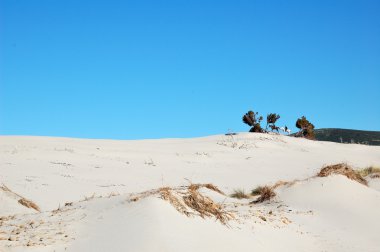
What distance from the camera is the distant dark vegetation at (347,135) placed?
153ft

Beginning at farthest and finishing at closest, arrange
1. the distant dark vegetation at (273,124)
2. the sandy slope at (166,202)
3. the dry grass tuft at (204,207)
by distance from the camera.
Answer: the distant dark vegetation at (273,124), the dry grass tuft at (204,207), the sandy slope at (166,202)

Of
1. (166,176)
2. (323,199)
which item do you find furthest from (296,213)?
(166,176)

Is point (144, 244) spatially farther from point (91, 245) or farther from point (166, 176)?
point (166, 176)

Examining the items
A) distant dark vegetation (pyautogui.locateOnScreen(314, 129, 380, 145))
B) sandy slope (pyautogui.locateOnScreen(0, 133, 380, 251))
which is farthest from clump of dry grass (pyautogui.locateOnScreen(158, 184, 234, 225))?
distant dark vegetation (pyautogui.locateOnScreen(314, 129, 380, 145))

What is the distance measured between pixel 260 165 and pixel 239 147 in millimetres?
2824

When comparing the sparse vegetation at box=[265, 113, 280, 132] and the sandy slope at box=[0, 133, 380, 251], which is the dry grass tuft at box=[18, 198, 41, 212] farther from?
the sparse vegetation at box=[265, 113, 280, 132]

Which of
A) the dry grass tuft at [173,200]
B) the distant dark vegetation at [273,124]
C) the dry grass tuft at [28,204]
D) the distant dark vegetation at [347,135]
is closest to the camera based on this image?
the dry grass tuft at [173,200]

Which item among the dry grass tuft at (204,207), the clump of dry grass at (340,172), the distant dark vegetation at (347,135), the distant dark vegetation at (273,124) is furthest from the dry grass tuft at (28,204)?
the distant dark vegetation at (347,135)

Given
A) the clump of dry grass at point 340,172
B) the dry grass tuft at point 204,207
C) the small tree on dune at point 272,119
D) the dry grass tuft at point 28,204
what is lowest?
the dry grass tuft at point 204,207

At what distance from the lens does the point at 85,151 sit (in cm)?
1656

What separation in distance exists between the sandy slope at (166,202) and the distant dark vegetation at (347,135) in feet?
88.0

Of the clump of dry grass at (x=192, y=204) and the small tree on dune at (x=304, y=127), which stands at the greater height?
the small tree on dune at (x=304, y=127)

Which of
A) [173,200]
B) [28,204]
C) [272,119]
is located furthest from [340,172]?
[272,119]

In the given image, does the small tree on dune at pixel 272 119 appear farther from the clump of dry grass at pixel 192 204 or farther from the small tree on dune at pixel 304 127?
the clump of dry grass at pixel 192 204
